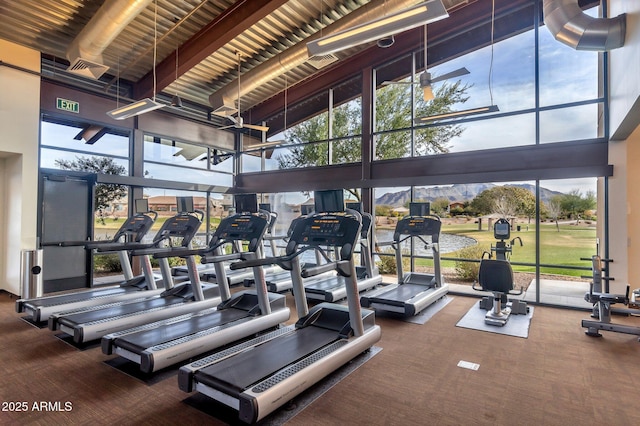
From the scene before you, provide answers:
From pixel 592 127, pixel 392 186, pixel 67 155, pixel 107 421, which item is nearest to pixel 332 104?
pixel 392 186

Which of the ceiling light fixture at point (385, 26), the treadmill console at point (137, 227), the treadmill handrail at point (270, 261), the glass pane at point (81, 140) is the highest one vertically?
the ceiling light fixture at point (385, 26)

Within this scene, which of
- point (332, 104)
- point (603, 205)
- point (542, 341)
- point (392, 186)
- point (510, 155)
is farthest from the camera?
point (332, 104)

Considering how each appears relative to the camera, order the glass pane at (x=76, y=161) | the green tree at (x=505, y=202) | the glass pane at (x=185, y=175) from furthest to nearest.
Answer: the glass pane at (x=185, y=175) < the glass pane at (x=76, y=161) < the green tree at (x=505, y=202)

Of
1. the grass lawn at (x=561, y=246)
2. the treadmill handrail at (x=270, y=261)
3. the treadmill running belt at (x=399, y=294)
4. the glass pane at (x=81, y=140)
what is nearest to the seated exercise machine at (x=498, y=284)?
the treadmill running belt at (x=399, y=294)

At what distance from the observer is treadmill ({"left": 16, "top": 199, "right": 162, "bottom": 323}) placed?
4.59 metres

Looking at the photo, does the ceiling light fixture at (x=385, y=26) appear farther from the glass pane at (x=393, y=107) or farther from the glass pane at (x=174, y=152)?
the glass pane at (x=174, y=152)

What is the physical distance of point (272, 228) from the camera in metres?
8.11

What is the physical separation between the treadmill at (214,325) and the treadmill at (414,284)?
1.60 metres

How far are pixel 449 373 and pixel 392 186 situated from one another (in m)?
4.68

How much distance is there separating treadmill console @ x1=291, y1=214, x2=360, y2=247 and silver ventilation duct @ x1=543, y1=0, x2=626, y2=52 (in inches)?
139

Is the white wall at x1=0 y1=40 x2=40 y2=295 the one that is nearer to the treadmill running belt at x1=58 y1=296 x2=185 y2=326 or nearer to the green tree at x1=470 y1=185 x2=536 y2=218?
the treadmill running belt at x1=58 y1=296 x2=185 y2=326

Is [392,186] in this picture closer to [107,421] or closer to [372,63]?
[372,63]

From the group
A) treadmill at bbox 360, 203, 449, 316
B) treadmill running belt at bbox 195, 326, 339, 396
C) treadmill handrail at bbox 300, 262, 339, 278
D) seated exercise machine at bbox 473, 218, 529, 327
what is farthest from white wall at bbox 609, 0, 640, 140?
treadmill running belt at bbox 195, 326, 339, 396

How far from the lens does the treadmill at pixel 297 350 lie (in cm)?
248
